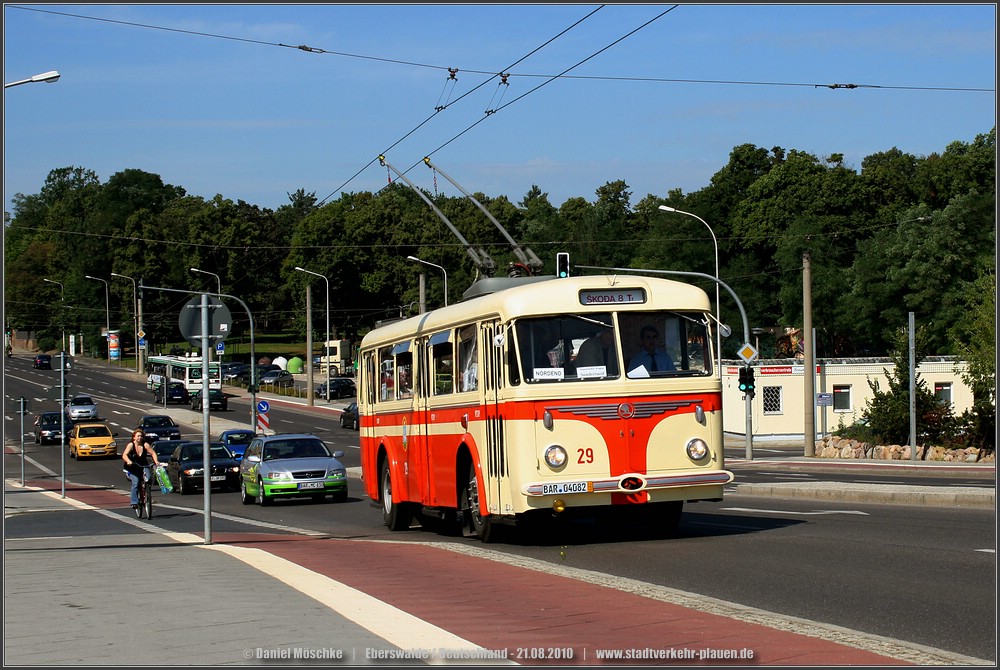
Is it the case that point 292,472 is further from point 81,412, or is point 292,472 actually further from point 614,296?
point 81,412

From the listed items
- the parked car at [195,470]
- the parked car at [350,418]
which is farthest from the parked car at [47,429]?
the parked car at [195,470]

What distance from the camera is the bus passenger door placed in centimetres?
1539

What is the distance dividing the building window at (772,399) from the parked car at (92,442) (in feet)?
103

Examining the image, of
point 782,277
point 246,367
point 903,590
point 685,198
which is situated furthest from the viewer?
point 246,367

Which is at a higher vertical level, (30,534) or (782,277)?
(782,277)

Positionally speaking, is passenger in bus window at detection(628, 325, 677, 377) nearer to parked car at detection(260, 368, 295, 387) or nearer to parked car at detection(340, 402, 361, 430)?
parked car at detection(340, 402, 361, 430)

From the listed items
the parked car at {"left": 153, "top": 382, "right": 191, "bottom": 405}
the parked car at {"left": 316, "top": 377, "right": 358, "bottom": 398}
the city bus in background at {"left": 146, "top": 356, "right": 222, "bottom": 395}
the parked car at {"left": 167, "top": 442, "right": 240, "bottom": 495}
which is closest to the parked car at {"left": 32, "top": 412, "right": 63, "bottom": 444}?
the city bus in background at {"left": 146, "top": 356, "right": 222, "bottom": 395}

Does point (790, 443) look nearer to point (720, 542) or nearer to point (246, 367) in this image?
point (720, 542)

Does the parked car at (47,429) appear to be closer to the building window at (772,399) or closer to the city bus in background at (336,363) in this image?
the city bus in background at (336,363)

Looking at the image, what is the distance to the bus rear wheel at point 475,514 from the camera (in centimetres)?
1661

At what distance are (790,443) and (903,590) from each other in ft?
174

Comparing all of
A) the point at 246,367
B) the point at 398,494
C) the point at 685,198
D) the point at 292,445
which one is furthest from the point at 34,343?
the point at 398,494

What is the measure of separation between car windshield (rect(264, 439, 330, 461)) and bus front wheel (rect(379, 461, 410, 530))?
31.5 ft

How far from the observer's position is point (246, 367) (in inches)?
4488
